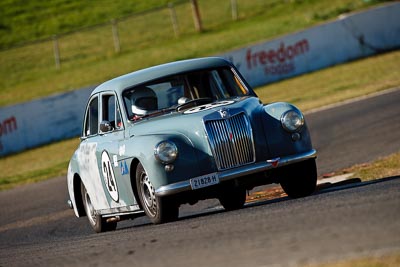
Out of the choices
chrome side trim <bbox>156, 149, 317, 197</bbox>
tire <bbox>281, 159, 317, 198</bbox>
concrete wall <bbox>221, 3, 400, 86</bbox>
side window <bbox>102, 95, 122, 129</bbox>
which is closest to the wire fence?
concrete wall <bbox>221, 3, 400, 86</bbox>

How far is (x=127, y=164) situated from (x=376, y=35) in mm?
22520

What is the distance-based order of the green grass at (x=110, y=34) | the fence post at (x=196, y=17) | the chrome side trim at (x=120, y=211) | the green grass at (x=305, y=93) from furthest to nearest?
the fence post at (x=196, y=17) → the green grass at (x=110, y=34) → the green grass at (x=305, y=93) → the chrome side trim at (x=120, y=211)

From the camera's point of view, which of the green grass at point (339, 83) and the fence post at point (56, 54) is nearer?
the green grass at point (339, 83)

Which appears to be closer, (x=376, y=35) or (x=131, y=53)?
(x=376, y=35)

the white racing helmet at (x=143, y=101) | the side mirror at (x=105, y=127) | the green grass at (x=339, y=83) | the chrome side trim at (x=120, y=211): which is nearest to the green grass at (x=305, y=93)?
the green grass at (x=339, y=83)

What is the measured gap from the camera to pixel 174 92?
1091 cm

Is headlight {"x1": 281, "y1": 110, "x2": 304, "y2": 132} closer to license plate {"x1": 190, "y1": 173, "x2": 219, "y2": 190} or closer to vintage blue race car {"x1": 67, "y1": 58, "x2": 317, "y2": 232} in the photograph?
vintage blue race car {"x1": 67, "y1": 58, "x2": 317, "y2": 232}

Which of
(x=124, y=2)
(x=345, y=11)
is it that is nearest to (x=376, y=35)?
(x=345, y=11)

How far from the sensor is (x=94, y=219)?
1180 centimetres

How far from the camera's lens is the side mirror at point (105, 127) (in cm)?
1096

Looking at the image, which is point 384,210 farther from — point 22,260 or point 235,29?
point 235,29

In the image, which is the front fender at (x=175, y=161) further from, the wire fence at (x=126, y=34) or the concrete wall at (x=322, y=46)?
the wire fence at (x=126, y=34)

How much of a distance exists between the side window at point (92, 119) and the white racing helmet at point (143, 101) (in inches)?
32.7

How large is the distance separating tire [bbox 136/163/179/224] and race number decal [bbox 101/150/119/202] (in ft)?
2.23
